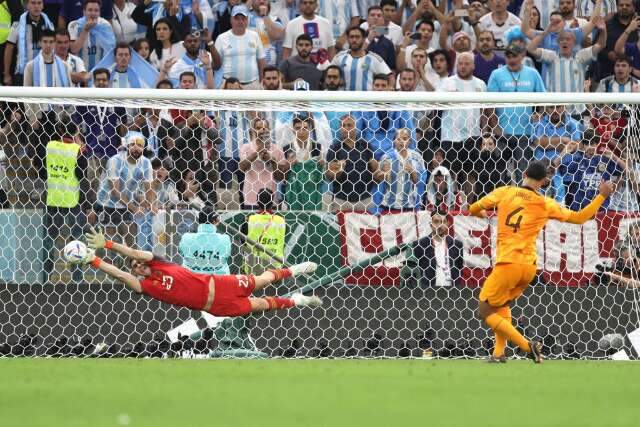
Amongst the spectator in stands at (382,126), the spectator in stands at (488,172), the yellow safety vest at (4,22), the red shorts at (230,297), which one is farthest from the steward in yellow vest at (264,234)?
the yellow safety vest at (4,22)

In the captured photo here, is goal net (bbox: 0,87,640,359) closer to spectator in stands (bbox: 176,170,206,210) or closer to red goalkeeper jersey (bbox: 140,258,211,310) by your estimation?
spectator in stands (bbox: 176,170,206,210)

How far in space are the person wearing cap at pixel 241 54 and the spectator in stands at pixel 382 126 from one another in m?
3.44

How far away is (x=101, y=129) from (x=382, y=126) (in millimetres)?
3113

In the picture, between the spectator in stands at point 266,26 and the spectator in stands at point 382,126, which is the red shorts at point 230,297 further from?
the spectator in stands at point 266,26

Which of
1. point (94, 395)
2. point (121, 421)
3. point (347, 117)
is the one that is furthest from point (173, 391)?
point (347, 117)

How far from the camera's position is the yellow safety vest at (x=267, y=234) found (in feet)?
45.1

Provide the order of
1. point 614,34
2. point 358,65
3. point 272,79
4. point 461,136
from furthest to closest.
A: point 614,34 → point 358,65 → point 272,79 → point 461,136

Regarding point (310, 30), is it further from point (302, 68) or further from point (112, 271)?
point (112, 271)

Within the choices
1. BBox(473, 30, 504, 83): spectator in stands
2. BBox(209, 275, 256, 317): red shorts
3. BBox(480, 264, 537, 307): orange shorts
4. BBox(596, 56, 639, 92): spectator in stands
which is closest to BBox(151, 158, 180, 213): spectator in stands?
BBox(209, 275, 256, 317): red shorts

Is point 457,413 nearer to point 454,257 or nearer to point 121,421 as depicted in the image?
point 121,421

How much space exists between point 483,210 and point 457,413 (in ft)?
13.3

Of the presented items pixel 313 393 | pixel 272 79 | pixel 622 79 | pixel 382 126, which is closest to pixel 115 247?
pixel 382 126

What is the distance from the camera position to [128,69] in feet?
56.9

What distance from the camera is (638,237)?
13828 mm
